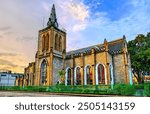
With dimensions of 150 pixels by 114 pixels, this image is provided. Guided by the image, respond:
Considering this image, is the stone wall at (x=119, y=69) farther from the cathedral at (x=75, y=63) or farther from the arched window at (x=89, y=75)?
the arched window at (x=89, y=75)

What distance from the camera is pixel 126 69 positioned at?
29938mm

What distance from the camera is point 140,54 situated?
33969 millimetres

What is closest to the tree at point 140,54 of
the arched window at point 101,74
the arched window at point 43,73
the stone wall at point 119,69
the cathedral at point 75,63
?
the cathedral at point 75,63

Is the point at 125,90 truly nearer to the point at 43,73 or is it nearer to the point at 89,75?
the point at 89,75

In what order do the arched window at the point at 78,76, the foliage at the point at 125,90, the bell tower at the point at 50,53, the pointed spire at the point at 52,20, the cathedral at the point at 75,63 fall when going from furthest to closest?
the pointed spire at the point at 52,20 → the bell tower at the point at 50,53 → the arched window at the point at 78,76 → the cathedral at the point at 75,63 → the foliage at the point at 125,90

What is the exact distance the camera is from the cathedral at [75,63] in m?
30.7

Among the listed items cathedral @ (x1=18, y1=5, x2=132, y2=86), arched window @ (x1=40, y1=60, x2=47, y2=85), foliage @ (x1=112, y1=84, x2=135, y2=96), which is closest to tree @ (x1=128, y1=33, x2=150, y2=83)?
cathedral @ (x1=18, y1=5, x2=132, y2=86)

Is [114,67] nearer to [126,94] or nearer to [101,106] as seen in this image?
[126,94]

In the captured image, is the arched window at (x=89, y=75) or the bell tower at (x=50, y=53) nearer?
the arched window at (x=89, y=75)

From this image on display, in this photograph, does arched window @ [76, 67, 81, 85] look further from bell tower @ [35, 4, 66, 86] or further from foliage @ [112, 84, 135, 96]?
foliage @ [112, 84, 135, 96]

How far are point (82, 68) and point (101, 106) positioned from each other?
26540mm

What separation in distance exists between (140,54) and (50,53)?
19.4 m

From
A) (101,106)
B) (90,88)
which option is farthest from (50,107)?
(90,88)

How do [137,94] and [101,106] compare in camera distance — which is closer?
[101,106]
